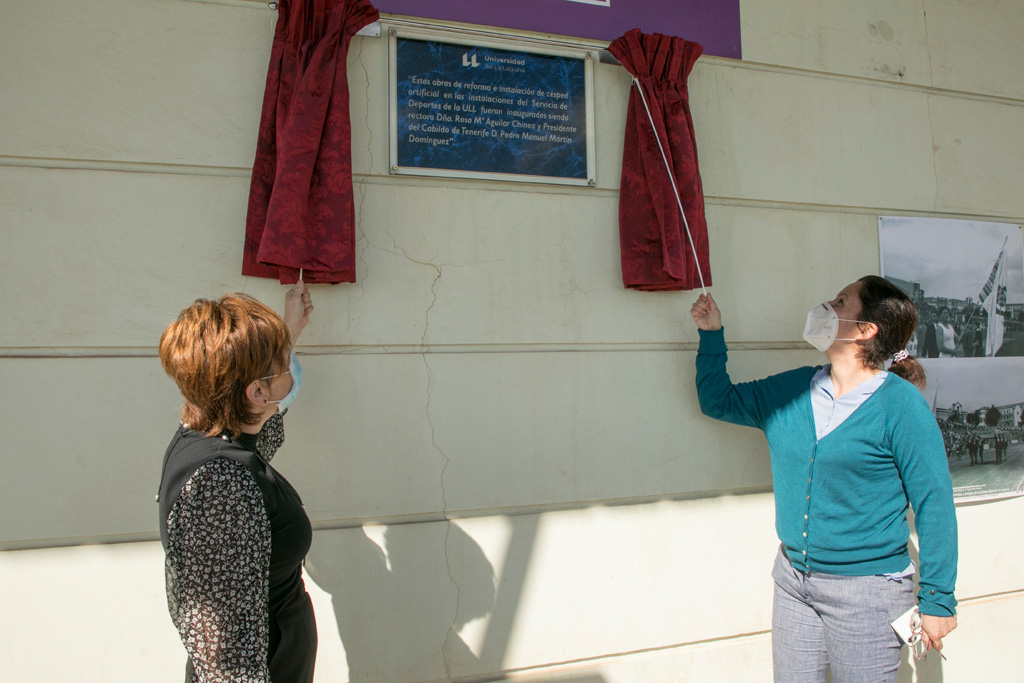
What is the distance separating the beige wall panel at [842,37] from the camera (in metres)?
2.53

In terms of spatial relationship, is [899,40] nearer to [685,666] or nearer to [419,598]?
[685,666]

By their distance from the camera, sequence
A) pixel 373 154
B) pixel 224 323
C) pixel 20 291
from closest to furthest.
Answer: pixel 224 323 < pixel 20 291 < pixel 373 154

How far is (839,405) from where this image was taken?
1.86 meters

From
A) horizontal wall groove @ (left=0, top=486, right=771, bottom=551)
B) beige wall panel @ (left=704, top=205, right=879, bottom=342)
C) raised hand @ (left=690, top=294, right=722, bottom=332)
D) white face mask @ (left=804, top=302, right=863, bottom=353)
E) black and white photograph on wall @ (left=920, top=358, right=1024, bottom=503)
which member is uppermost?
beige wall panel @ (left=704, top=205, right=879, bottom=342)

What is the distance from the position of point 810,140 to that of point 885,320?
1.03m

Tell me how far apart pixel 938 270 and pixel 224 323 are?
2.72m

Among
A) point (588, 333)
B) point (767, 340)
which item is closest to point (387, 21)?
point (588, 333)

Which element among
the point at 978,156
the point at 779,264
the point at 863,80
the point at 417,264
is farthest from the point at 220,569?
the point at 978,156

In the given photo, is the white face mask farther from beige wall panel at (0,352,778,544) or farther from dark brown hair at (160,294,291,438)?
dark brown hair at (160,294,291,438)

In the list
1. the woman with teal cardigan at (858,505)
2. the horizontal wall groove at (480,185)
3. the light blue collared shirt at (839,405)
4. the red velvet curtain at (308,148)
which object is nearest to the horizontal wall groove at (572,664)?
the woman with teal cardigan at (858,505)

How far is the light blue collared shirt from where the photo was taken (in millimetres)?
1821

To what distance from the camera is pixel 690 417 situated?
7.77 ft

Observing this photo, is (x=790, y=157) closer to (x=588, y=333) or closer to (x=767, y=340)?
(x=767, y=340)

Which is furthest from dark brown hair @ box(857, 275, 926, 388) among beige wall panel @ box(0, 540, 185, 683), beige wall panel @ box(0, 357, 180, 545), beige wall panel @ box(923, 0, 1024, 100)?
beige wall panel @ box(0, 540, 185, 683)
